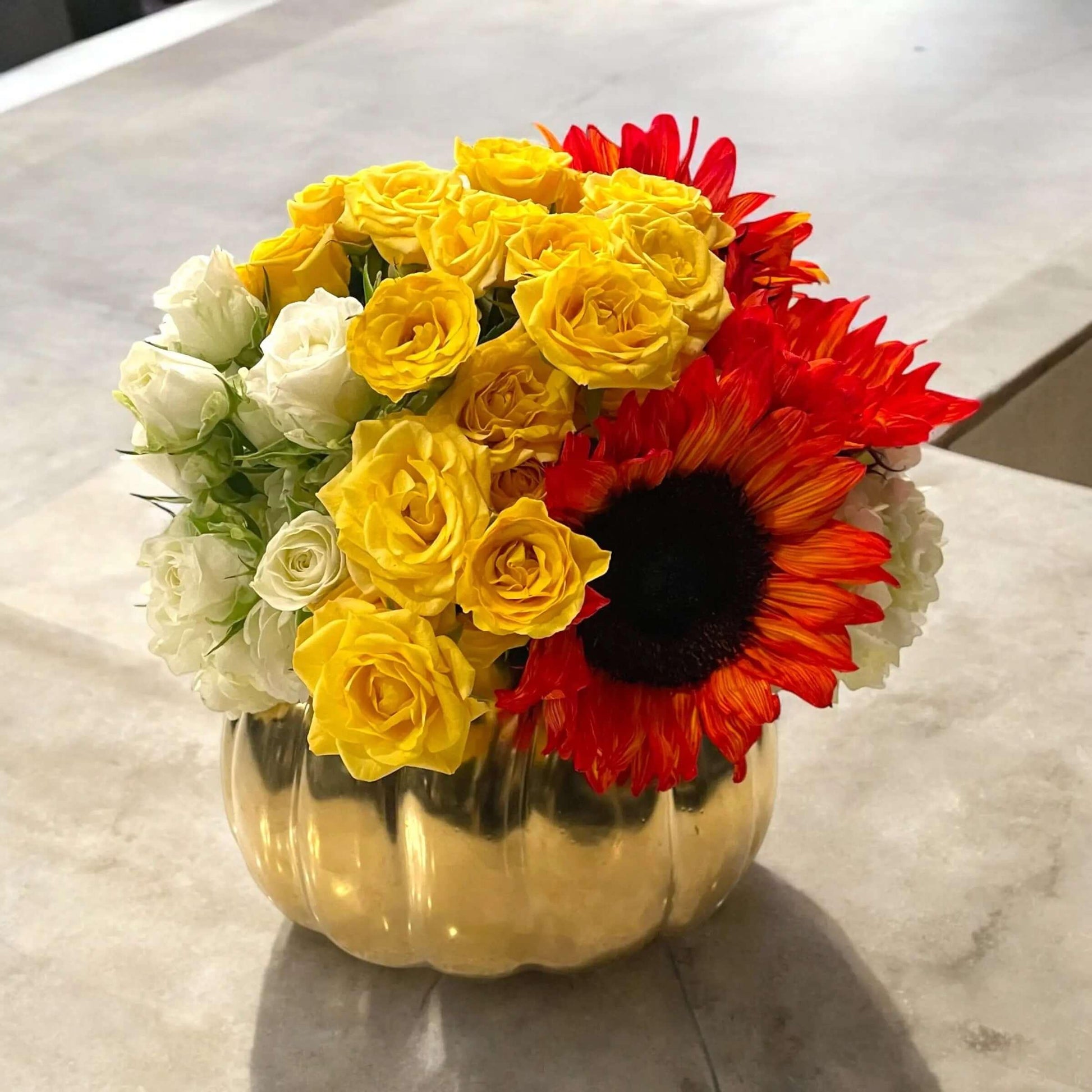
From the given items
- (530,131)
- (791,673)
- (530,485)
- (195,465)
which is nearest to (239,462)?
(195,465)

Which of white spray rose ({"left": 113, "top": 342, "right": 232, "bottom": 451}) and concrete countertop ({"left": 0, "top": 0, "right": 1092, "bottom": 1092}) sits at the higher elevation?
white spray rose ({"left": 113, "top": 342, "right": 232, "bottom": 451})

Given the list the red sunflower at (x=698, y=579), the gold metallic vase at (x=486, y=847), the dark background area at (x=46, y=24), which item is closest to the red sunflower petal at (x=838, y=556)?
the red sunflower at (x=698, y=579)

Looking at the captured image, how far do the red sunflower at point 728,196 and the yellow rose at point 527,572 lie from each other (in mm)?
160

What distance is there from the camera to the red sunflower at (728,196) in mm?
599

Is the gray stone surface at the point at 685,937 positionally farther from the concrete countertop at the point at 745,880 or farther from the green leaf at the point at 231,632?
the green leaf at the point at 231,632

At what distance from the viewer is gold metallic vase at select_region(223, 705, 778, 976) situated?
56 centimetres

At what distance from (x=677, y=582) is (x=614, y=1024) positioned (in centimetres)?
25

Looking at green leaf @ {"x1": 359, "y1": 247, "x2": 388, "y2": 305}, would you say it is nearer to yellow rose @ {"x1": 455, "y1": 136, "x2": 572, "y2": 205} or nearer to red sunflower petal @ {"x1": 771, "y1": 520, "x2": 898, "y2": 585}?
yellow rose @ {"x1": 455, "y1": 136, "x2": 572, "y2": 205}

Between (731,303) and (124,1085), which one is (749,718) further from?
(124,1085)

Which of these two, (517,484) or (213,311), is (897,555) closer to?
(517,484)

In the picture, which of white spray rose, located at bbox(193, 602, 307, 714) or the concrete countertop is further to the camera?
the concrete countertop

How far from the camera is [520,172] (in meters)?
0.58

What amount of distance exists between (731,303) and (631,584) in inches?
4.8

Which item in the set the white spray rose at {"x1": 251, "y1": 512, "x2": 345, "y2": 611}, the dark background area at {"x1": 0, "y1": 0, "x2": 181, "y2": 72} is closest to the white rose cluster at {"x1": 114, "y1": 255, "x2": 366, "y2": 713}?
the white spray rose at {"x1": 251, "y1": 512, "x2": 345, "y2": 611}
